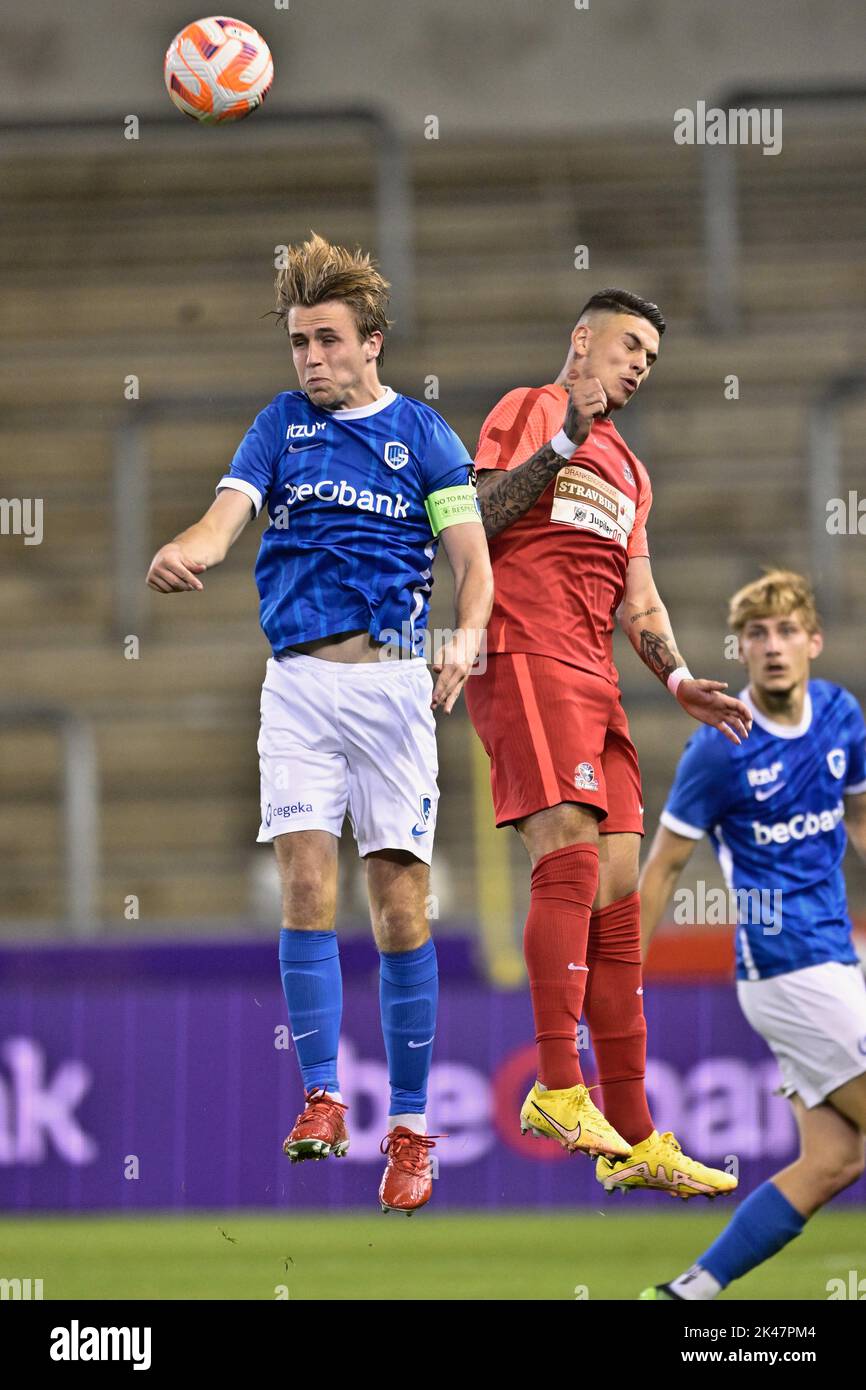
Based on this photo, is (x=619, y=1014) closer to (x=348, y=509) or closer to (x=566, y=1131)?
(x=566, y=1131)

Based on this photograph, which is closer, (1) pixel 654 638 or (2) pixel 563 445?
(2) pixel 563 445

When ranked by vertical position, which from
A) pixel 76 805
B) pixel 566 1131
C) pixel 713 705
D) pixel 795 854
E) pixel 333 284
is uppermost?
pixel 333 284

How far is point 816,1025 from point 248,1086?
4351 millimetres

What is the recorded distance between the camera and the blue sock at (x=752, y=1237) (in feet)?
25.1

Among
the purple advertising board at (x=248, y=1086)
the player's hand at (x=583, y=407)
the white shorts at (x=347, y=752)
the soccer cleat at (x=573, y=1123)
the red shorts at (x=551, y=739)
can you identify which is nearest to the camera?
the soccer cleat at (x=573, y=1123)

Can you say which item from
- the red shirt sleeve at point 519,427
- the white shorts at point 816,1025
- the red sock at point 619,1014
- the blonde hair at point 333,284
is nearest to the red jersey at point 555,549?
the red shirt sleeve at point 519,427

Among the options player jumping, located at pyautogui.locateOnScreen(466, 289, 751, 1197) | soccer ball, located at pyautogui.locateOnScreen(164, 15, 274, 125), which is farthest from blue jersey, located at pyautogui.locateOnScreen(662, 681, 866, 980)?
soccer ball, located at pyautogui.locateOnScreen(164, 15, 274, 125)

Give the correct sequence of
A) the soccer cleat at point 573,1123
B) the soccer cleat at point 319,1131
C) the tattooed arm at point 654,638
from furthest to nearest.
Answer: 1. the tattooed arm at point 654,638
2. the soccer cleat at point 573,1123
3. the soccer cleat at point 319,1131

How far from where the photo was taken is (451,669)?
19.2 feet

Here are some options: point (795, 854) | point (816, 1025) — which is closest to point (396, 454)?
point (795, 854)

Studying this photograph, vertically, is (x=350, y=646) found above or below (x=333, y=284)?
below

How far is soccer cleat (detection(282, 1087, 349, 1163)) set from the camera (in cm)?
597

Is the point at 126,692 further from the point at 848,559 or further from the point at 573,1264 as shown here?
the point at 573,1264

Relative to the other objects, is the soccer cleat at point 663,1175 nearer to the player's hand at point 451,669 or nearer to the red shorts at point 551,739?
the red shorts at point 551,739
